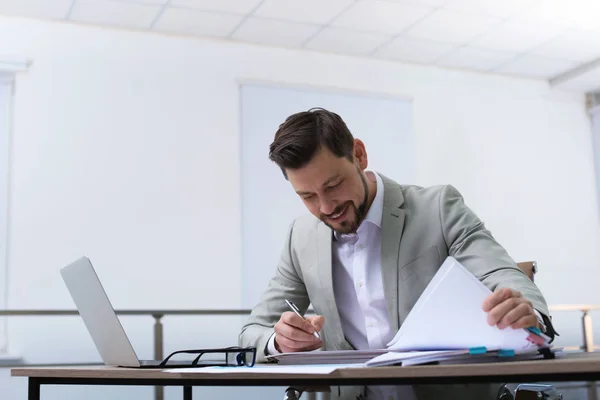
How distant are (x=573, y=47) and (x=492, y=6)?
121 cm

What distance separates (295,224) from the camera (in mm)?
1956

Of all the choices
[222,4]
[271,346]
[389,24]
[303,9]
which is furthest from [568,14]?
[271,346]

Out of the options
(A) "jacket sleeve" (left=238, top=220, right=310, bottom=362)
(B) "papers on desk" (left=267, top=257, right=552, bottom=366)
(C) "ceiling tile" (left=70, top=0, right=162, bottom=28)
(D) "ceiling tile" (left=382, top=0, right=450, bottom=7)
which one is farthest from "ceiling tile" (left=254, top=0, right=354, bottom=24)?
(B) "papers on desk" (left=267, top=257, right=552, bottom=366)

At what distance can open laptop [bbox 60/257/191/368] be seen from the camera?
1419mm

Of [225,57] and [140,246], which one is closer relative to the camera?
[140,246]

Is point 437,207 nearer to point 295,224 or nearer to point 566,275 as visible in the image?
point 295,224

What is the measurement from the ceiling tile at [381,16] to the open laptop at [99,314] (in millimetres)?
3810

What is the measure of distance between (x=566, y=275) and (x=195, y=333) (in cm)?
345

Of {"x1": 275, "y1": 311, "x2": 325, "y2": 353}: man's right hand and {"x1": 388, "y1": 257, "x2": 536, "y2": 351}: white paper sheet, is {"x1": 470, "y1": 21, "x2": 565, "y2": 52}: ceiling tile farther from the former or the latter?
{"x1": 388, "y1": 257, "x2": 536, "y2": 351}: white paper sheet

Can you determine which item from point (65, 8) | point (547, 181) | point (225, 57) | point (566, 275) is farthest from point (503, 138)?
point (65, 8)

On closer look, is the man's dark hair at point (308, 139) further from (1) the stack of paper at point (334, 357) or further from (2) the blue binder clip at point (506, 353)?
(2) the blue binder clip at point (506, 353)

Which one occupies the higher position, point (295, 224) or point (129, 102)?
point (129, 102)

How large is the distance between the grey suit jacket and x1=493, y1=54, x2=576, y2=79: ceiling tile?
4.72 metres

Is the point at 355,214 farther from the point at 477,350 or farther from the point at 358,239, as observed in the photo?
A: the point at 477,350
